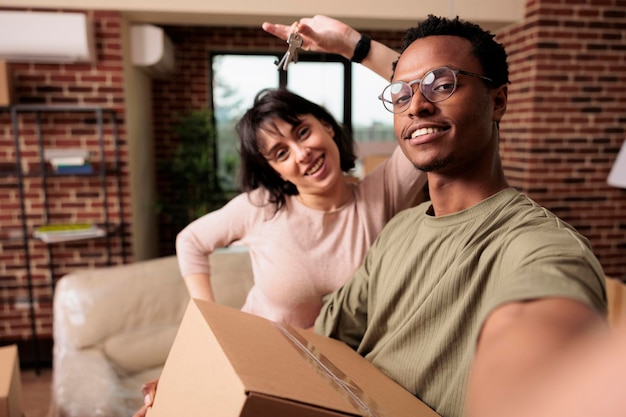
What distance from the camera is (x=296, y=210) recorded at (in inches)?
49.9

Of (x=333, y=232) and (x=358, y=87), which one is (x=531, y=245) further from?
(x=333, y=232)

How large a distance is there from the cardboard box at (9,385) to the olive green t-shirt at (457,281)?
103 cm

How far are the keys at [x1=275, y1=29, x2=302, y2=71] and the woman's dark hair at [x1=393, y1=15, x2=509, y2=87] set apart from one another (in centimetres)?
19

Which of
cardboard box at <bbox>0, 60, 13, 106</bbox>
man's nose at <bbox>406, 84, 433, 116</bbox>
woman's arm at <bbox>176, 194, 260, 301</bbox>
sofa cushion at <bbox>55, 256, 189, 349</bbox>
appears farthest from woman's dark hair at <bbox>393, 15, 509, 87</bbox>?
cardboard box at <bbox>0, 60, 13, 106</bbox>

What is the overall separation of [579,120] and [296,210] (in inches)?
88.3

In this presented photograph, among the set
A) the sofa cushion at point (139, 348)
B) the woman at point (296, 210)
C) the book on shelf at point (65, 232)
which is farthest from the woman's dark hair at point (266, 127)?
the book on shelf at point (65, 232)

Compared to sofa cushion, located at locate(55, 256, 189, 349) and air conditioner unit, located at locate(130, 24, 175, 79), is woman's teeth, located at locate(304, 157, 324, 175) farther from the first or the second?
air conditioner unit, located at locate(130, 24, 175, 79)

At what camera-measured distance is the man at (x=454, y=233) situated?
589 millimetres

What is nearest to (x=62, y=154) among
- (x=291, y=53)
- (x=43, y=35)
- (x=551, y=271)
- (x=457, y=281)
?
(x=43, y=35)

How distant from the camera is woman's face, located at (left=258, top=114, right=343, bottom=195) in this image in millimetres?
1182

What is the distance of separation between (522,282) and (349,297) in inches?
22.9

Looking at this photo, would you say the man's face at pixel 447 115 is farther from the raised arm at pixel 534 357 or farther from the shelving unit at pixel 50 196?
the shelving unit at pixel 50 196

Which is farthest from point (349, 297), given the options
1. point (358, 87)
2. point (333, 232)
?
point (358, 87)

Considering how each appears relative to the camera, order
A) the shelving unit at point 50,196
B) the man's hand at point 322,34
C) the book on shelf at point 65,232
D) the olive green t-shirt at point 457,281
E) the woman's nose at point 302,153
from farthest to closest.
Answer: the shelving unit at point 50,196 < the book on shelf at point 65,232 < the woman's nose at point 302,153 < the man's hand at point 322,34 < the olive green t-shirt at point 457,281
